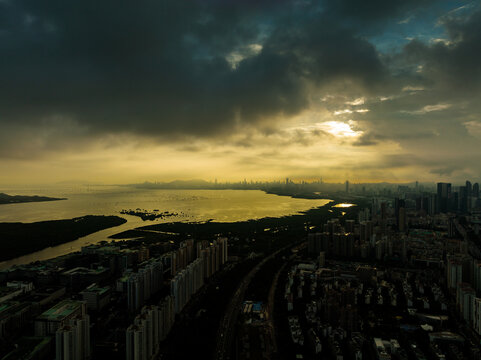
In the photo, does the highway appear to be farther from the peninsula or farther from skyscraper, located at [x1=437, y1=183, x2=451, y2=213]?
skyscraper, located at [x1=437, y1=183, x2=451, y2=213]

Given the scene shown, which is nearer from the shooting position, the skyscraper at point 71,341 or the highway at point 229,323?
the skyscraper at point 71,341

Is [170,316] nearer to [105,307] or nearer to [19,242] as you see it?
[105,307]

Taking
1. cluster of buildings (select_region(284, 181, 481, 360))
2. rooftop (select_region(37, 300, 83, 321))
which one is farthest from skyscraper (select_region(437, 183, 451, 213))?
rooftop (select_region(37, 300, 83, 321))

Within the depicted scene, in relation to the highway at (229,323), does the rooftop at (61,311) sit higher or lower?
higher

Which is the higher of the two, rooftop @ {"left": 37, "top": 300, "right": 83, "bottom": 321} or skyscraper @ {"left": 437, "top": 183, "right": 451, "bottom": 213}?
skyscraper @ {"left": 437, "top": 183, "right": 451, "bottom": 213}

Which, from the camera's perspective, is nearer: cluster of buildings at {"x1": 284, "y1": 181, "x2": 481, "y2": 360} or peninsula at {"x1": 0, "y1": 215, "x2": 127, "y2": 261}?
cluster of buildings at {"x1": 284, "y1": 181, "x2": 481, "y2": 360}

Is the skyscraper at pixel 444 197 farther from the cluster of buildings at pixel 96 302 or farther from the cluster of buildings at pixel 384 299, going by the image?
the cluster of buildings at pixel 96 302

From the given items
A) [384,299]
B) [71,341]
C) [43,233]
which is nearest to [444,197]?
[384,299]

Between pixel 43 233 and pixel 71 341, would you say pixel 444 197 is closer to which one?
pixel 71 341

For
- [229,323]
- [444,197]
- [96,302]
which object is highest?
[444,197]

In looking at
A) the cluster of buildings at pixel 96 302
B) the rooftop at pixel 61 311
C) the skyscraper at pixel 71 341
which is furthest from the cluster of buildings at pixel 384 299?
the rooftop at pixel 61 311

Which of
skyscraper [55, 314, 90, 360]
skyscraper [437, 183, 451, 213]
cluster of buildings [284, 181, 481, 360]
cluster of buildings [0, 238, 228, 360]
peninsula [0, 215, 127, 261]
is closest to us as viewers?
skyscraper [55, 314, 90, 360]

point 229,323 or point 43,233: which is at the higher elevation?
point 43,233
